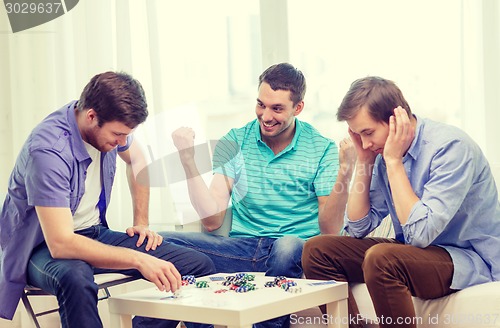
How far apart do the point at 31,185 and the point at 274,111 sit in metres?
1.02

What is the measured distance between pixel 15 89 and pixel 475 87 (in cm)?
222

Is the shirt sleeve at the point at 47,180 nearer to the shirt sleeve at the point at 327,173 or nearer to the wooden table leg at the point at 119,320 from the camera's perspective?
the wooden table leg at the point at 119,320

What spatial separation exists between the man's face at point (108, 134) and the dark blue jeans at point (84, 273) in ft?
1.03

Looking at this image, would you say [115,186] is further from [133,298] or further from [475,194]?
[475,194]

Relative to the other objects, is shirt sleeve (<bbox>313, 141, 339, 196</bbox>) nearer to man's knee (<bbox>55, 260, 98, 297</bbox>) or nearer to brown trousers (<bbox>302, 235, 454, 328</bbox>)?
brown trousers (<bbox>302, 235, 454, 328</bbox>)

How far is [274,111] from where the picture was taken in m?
3.02

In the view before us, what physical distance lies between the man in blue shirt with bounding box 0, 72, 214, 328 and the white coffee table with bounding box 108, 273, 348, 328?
0.23ft

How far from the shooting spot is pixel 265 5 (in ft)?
12.0

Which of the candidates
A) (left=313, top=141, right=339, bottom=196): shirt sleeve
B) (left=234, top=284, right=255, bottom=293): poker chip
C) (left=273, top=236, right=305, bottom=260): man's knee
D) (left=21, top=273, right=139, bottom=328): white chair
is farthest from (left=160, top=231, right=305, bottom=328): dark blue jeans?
(left=234, top=284, right=255, bottom=293): poker chip

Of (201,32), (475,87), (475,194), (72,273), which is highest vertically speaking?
(201,32)

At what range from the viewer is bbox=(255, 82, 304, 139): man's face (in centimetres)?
301

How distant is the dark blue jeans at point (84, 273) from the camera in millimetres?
2238

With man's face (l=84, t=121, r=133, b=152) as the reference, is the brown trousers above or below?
below

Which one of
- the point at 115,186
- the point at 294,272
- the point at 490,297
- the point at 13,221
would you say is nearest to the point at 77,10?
the point at 115,186
